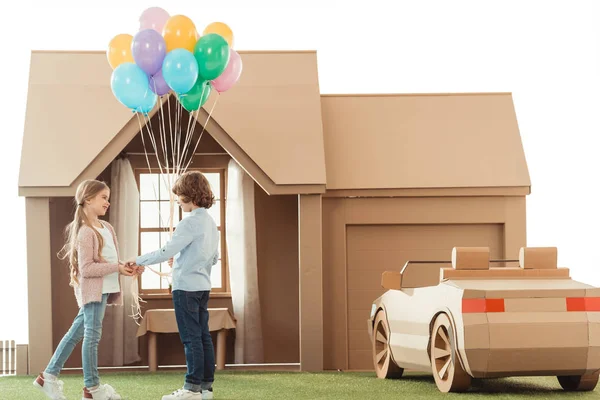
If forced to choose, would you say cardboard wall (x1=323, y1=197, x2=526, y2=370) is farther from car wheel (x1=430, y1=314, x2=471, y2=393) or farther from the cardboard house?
car wheel (x1=430, y1=314, x2=471, y2=393)

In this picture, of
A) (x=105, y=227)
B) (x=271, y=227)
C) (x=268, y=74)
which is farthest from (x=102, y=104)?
(x=105, y=227)

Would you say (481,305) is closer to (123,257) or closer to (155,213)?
(123,257)

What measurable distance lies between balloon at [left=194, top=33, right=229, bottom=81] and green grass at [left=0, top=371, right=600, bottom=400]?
314cm

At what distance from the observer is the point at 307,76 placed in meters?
11.2

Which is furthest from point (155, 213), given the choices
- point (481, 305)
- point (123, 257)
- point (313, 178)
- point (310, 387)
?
point (481, 305)

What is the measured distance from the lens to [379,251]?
11328mm

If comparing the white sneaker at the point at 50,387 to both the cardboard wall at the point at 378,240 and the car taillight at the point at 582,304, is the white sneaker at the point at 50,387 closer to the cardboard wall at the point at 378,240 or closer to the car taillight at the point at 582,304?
the car taillight at the point at 582,304

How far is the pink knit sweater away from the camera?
6.83 metres

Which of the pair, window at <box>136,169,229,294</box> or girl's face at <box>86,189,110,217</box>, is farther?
window at <box>136,169,229,294</box>

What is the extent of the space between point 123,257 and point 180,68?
3.94m

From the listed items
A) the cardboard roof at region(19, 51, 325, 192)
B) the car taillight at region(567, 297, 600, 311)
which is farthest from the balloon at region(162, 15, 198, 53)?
the car taillight at region(567, 297, 600, 311)

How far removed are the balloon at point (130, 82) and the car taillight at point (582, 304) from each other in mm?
4526

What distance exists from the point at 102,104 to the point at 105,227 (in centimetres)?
373

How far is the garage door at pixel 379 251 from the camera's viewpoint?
11289 millimetres
